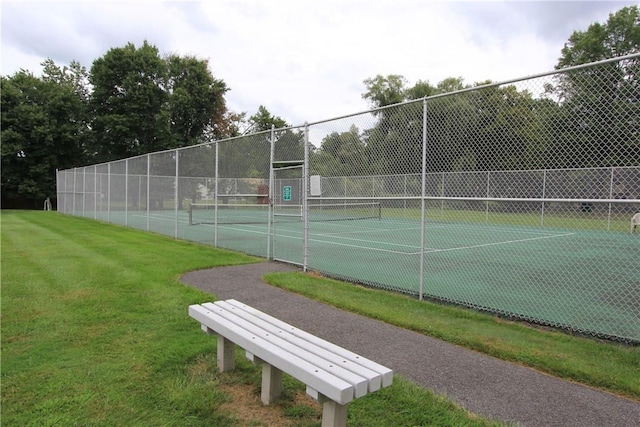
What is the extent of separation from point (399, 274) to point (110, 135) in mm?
37827

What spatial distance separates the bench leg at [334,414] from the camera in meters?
2.18

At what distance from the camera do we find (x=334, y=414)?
2.18m

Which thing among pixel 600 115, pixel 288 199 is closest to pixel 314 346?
pixel 600 115

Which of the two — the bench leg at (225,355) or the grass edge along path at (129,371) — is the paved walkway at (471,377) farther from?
the bench leg at (225,355)

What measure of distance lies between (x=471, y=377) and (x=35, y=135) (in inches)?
1568

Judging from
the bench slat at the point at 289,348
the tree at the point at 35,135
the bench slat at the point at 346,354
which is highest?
the tree at the point at 35,135

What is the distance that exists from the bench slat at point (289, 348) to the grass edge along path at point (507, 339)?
2.09 metres

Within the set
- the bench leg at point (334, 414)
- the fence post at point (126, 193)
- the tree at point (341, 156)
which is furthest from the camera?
the fence post at point (126, 193)

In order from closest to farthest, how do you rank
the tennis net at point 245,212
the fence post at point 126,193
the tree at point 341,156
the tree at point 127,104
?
the tree at point 341,156 < the tennis net at point 245,212 < the fence post at point 126,193 < the tree at point 127,104

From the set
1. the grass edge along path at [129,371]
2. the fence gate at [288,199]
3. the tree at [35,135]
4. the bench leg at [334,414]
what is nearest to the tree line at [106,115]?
the tree at [35,135]

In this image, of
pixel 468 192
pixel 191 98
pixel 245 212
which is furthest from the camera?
pixel 191 98

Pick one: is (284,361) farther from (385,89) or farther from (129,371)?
(385,89)

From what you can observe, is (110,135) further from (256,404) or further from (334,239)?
(256,404)

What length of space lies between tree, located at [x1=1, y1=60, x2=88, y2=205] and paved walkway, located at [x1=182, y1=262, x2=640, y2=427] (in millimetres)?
36719
